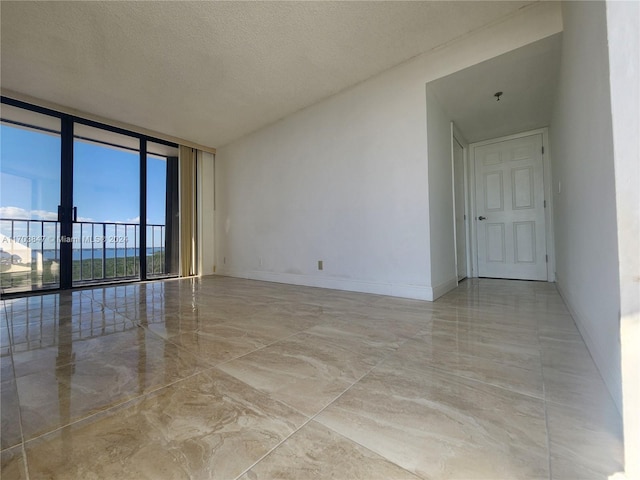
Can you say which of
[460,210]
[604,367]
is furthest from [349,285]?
[604,367]

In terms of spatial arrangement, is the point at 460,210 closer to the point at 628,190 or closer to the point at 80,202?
the point at 628,190

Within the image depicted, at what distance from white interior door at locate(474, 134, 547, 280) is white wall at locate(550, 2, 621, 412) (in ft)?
6.65

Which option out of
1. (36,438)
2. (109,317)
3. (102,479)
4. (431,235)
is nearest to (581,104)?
(431,235)

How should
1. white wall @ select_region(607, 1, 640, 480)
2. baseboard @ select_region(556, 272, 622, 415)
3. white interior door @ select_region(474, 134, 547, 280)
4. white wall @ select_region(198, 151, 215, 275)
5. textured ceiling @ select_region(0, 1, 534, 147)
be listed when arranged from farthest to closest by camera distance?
white wall @ select_region(198, 151, 215, 275), white interior door @ select_region(474, 134, 547, 280), textured ceiling @ select_region(0, 1, 534, 147), baseboard @ select_region(556, 272, 622, 415), white wall @ select_region(607, 1, 640, 480)

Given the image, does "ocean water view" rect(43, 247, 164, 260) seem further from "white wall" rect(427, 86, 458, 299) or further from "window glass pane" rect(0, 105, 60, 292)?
"white wall" rect(427, 86, 458, 299)

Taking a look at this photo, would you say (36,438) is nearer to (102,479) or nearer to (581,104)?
(102,479)

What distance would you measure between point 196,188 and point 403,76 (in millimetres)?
3963

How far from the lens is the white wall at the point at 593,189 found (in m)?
0.90

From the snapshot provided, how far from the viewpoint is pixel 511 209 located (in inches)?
143

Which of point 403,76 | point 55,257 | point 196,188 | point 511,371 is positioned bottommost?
point 511,371

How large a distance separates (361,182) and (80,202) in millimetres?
3930

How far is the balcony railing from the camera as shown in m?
3.36

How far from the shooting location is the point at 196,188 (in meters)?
4.96

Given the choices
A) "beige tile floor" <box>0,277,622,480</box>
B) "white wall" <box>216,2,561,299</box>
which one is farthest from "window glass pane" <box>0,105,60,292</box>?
"white wall" <box>216,2,561,299</box>
